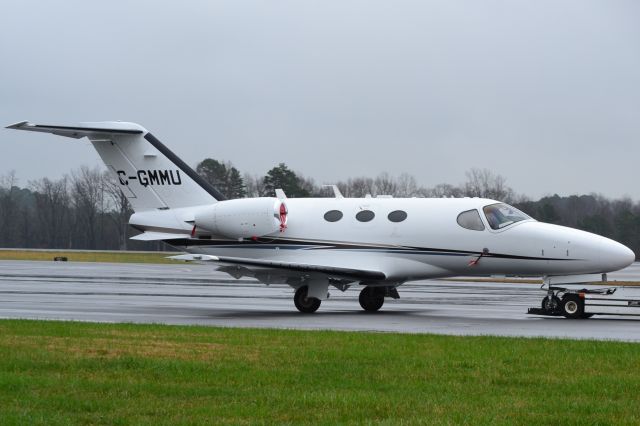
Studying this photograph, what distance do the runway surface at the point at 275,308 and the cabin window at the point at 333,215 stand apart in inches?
89.2

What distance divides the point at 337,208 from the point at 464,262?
11.6ft

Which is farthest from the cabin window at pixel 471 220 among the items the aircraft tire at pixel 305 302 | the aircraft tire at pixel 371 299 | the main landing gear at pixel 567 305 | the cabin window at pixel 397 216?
the aircraft tire at pixel 305 302

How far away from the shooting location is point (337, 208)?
83.7 ft

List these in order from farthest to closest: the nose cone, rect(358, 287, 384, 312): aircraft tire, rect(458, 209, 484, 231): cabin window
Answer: rect(358, 287, 384, 312): aircraft tire, rect(458, 209, 484, 231): cabin window, the nose cone

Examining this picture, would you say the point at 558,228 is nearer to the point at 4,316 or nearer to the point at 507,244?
the point at 507,244

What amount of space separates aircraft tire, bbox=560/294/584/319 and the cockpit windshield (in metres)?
2.24

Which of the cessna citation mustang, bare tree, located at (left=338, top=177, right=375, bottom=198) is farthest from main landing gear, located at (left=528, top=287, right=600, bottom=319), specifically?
bare tree, located at (left=338, top=177, right=375, bottom=198)

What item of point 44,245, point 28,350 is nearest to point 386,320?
point 28,350

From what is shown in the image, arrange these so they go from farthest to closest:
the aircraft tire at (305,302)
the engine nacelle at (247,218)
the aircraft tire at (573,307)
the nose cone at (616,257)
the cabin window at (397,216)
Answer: the engine nacelle at (247,218), the cabin window at (397,216), the aircraft tire at (305,302), the nose cone at (616,257), the aircraft tire at (573,307)

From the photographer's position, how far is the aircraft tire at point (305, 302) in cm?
2433

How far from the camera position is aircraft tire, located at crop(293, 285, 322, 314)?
79.8 ft

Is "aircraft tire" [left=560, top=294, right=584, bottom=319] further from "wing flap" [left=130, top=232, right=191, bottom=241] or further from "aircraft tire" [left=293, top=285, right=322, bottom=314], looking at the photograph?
"wing flap" [left=130, top=232, right=191, bottom=241]

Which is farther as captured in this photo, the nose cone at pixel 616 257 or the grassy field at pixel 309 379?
the nose cone at pixel 616 257

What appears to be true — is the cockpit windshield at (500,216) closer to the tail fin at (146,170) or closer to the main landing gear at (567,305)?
the main landing gear at (567,305)
